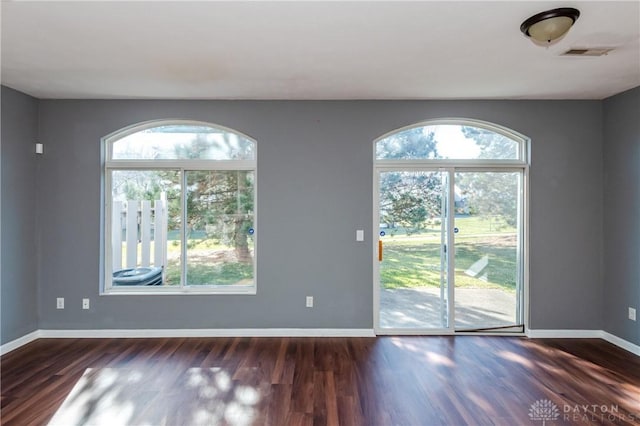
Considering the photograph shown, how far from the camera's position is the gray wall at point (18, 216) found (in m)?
3.36

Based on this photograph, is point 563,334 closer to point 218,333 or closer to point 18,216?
point 218,333

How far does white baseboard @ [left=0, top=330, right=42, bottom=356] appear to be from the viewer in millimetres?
3338

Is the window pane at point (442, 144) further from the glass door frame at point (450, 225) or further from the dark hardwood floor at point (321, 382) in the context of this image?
the dark hardwood floor at point (321, 382)

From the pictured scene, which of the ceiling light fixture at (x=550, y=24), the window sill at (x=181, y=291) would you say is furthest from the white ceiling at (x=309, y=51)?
the window sill at (x=181, y=291)

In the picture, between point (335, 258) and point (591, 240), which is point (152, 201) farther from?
point (591, 240)

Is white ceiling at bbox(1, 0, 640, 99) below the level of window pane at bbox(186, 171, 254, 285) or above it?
above

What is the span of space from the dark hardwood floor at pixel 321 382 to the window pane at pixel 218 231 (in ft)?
2.60

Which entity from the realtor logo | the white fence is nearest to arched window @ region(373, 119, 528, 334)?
the realtor logo

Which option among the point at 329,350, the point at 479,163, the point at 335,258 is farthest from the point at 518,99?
the point at 329,350

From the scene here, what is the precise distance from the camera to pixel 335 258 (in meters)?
3.84

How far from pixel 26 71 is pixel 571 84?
17.5ft

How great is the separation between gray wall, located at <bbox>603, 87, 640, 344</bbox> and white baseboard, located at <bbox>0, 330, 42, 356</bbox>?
21.6 feet

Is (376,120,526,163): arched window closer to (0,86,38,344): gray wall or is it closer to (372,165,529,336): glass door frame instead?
(372,165,529,336): glass door frame

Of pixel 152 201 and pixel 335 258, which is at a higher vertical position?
pixel 152 201
